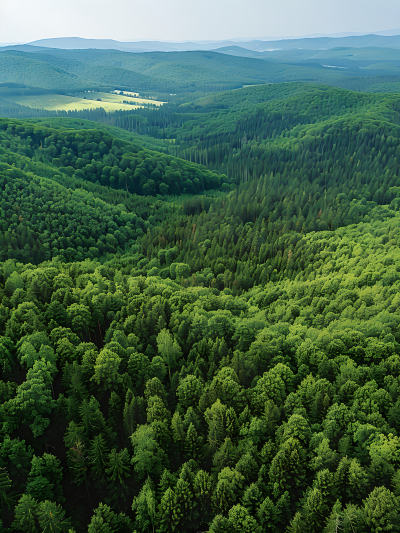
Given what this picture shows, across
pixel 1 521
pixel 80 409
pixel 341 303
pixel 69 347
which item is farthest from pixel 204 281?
pixel 1 521

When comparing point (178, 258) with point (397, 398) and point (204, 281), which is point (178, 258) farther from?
point (397, 398)

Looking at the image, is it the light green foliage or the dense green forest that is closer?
the dense green forest

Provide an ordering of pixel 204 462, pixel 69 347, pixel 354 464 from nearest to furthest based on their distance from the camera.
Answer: pixel 354 464, pixel 204 462, pixel 69 347

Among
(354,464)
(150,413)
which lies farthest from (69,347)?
(354,464)

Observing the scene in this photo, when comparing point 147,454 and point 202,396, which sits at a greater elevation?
point 202,396

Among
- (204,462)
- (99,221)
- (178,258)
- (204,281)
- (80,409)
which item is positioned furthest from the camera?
(99,221)

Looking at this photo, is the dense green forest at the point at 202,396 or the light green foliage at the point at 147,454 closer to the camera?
the dense green forest at the point at 202,396

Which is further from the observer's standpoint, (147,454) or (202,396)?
(202,396)

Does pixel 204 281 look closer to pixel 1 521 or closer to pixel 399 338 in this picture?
pixel 399 338

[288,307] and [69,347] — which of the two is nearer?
[69,347]

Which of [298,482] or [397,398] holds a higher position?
[397,398]

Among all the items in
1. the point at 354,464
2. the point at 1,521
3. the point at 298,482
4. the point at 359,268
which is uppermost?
the point at 359,268
